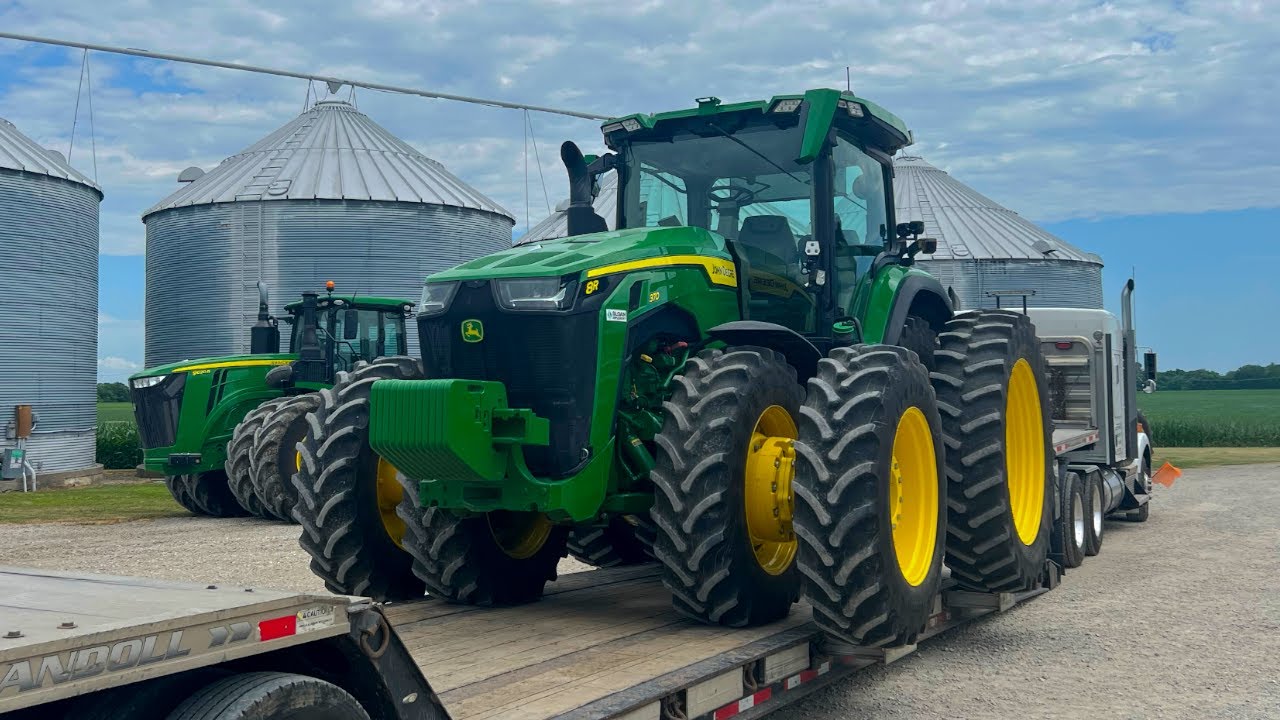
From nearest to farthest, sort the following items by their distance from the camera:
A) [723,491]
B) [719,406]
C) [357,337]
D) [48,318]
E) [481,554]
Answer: [723,491] → [719,406] → [481,554] → [357,337] → [48,318]

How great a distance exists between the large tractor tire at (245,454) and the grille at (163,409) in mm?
1039

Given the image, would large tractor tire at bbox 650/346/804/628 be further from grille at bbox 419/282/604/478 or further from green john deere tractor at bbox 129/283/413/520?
green john deere tractor at bbox 129/283/413/520

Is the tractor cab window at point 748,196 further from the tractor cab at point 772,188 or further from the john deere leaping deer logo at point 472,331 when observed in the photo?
the john deere leaping deer logo at point 472,331

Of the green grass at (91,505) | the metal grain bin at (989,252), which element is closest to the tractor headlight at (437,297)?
the green grass at (91,505)

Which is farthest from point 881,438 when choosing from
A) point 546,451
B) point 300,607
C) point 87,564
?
point 87,564

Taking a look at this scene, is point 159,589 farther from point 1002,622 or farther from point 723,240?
point 1002,622

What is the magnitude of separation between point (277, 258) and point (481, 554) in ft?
60.4

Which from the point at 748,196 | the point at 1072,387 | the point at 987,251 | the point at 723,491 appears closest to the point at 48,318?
the point at 1072,387

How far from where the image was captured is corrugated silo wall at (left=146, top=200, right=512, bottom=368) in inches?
925

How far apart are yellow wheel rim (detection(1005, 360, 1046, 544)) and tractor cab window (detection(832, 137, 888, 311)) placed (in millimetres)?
1227

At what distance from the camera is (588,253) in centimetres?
613

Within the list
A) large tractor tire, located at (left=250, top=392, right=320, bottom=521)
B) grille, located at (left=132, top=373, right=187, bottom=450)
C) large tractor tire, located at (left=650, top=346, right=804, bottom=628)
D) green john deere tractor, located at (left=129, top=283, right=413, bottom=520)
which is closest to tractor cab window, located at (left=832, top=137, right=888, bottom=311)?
large tractor tire, located at (left=650, top=346, right=804, bottom=628)

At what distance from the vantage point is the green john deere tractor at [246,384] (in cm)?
1509

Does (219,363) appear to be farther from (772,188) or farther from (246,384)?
(772,188)
